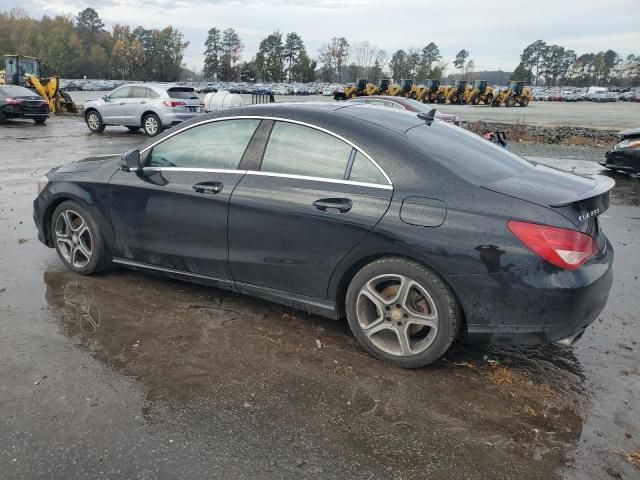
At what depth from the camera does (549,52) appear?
137 metres

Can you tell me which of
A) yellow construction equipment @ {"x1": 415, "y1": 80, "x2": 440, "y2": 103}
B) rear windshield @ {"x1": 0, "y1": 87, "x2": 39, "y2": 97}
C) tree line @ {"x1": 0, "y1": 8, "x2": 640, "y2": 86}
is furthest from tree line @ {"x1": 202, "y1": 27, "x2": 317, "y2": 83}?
rear windshield @ {"x1": 0, "y1": 87, "x2": 39, "y2": 97}

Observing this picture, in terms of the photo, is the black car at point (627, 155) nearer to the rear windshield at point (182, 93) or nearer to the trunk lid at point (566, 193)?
the trunk lid at point (566, 193)

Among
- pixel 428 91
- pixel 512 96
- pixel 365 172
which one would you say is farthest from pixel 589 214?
pixel 428 91

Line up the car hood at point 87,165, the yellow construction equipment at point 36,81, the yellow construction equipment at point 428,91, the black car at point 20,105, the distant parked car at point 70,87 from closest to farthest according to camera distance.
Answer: the car hood at point 87,165 → the black car at point 20,105 → the yellow construction equipment at point 36,81 → the yellow construction equipment at point 428,91 → the distant parked car at point 70,87

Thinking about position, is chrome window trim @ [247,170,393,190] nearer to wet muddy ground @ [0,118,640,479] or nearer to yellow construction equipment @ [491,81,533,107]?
wet muddy ground @ [0,118,640,479]

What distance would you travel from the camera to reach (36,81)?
2534 centimetres

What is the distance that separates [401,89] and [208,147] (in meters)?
43.7

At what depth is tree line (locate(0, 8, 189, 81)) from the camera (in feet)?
396

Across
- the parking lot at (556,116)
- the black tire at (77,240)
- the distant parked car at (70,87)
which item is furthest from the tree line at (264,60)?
the black tire at (77,240)

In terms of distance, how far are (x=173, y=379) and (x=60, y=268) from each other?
240 cm

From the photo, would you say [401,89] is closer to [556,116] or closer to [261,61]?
[556,116]

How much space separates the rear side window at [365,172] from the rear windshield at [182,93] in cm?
1555

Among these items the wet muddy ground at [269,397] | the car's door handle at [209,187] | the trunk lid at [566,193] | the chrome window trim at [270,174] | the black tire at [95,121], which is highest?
the trunk lid at [566,193]

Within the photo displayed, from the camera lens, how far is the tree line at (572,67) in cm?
13300
